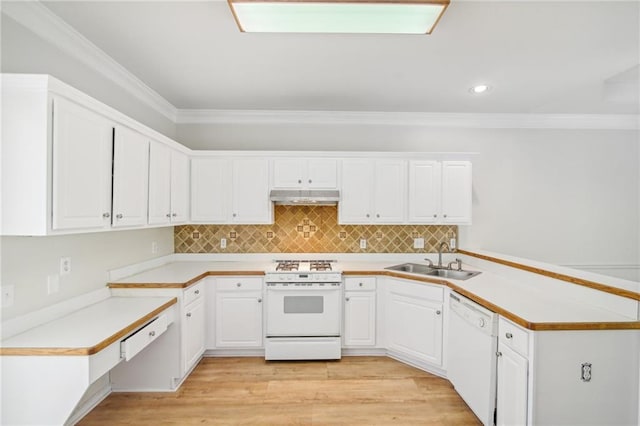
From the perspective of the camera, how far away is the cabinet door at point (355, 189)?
137 inches

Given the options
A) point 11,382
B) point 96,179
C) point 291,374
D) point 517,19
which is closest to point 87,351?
point 11,382

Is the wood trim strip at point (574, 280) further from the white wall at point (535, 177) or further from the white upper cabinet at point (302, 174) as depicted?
the white upper cabinet at point (302, 174)

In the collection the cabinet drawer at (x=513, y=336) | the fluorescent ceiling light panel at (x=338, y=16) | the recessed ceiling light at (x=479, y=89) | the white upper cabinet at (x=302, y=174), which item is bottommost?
the cabinet drawer at (x=513, y=336)

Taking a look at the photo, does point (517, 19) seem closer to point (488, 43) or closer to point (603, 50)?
point (488, 43)

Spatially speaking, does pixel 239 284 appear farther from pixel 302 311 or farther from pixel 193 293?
pixel 302 311

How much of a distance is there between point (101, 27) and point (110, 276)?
1.89m

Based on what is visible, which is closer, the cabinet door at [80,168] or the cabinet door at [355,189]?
the cabinet door at [80,168]

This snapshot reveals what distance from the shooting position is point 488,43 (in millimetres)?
Result: 2189

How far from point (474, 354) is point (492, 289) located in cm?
54

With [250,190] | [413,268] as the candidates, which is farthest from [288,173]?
[413,268]

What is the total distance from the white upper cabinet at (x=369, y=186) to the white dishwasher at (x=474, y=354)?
1.22m

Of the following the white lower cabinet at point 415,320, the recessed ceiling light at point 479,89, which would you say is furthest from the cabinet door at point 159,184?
the recessed ceiling light at point 479,89

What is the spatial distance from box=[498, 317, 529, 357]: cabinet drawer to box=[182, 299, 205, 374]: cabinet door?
2.50 m

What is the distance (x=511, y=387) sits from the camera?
6.30ft
